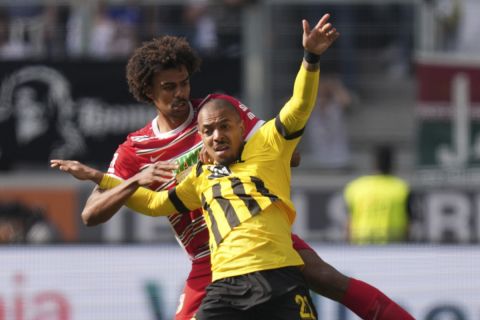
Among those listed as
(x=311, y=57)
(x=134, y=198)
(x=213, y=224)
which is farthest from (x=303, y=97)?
(x=134, y=198)

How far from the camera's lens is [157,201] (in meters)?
5.69

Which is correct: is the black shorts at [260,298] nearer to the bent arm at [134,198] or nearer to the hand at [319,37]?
the bent arm at [134,198]

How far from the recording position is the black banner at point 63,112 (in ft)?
43.0

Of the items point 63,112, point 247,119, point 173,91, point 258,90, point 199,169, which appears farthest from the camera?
point 63,112

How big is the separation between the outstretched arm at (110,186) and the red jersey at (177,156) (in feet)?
0.73

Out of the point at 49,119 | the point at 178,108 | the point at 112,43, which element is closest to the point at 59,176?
the point at 49,119

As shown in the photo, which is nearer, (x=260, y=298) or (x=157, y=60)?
(x=260, y=298)

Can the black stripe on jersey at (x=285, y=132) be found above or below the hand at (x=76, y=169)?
above

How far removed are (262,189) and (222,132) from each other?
30 cm

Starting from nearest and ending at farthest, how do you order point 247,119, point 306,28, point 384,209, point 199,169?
point 306,28, point 199,169, point 247,119, point 384,209

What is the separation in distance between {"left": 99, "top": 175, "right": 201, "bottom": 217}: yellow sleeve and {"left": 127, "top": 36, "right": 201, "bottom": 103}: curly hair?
523 mm

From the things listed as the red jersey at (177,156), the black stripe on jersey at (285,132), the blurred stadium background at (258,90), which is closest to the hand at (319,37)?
the black stripe on jersey at (285,132)

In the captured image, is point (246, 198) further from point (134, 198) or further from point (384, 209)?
point (384, 209)

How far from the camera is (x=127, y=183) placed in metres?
5.56
